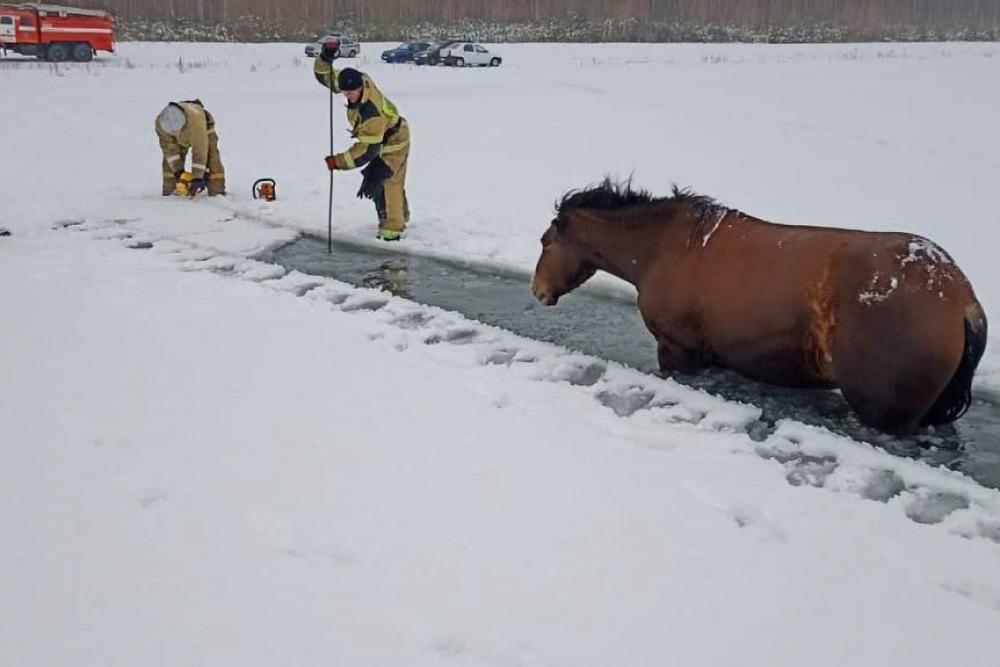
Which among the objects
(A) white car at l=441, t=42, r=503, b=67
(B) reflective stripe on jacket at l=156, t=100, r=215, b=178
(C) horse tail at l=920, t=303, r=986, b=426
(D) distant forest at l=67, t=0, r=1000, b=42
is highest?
(D) distant forest at l=67, t=0, r=1000, b=42

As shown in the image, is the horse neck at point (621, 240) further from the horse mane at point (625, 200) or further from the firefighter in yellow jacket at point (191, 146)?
the firefighter in yellow jacket at point (191, 146)

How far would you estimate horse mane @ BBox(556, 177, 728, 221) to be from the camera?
5.25 meters

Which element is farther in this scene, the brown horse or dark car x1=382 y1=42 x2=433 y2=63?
dark car x1=382 y1=42 x2=433 y2=63

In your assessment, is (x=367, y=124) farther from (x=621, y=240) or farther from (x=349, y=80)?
(x=621, y=240)

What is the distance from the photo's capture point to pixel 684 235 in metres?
5.16

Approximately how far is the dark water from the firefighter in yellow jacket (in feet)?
7.88

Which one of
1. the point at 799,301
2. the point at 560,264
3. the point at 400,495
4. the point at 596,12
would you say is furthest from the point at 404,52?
the point at 400,495

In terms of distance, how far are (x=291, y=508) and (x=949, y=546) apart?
2573mm

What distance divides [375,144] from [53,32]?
2523 centimetres

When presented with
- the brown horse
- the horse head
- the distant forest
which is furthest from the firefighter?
the distant forest

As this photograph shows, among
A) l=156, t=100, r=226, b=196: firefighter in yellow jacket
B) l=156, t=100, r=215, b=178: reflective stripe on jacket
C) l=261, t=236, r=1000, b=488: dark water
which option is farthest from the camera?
l=156, t=100, r=215, b=178: reflective stripe on jacket

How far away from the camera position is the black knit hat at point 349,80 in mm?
7922

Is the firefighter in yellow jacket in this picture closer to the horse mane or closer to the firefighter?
the firefighter

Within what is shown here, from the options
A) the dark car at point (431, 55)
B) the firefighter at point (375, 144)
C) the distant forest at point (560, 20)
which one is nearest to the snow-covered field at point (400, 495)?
the firefighter at point (375, 144)
